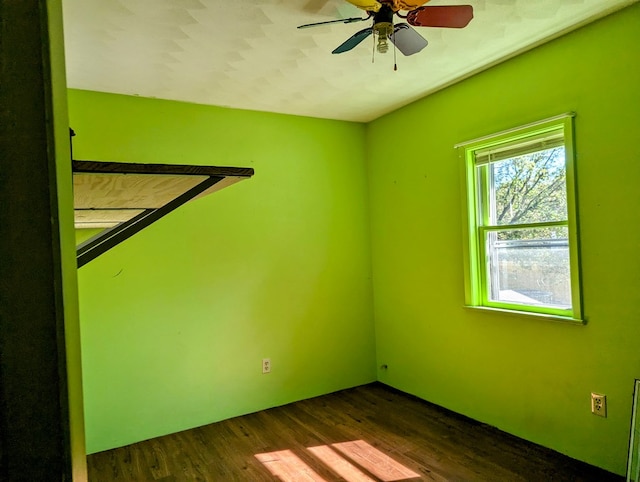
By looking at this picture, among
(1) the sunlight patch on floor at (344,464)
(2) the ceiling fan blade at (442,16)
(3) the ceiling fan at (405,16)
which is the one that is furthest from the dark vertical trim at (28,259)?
(1) the sunlight patch on floor at (344,464)

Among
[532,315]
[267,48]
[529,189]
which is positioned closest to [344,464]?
[532,315]

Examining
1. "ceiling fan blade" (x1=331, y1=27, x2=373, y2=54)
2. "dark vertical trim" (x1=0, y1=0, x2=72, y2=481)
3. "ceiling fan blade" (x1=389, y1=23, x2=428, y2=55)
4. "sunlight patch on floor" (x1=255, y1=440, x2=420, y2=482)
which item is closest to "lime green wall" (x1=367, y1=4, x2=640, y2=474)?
"sunlight patch on floor" (x1=255, y1=440, x2=420, y2=482)

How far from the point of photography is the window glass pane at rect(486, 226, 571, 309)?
2.60 meters

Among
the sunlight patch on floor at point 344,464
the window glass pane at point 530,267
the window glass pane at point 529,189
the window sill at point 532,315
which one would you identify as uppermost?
the window glass pane at point 529,189

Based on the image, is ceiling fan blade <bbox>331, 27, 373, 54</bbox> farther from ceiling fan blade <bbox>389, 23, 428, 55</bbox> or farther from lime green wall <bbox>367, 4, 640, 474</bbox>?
lime green wall <bbox>367, 4, 640, 474</bbox>

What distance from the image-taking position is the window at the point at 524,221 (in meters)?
2.55

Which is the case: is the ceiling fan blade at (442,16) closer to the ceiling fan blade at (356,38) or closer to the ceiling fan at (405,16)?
the ceiling fan at (405,16)

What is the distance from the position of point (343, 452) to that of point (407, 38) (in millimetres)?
2567

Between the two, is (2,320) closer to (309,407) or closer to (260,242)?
(260,242)

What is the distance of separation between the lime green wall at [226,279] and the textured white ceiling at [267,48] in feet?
1.12

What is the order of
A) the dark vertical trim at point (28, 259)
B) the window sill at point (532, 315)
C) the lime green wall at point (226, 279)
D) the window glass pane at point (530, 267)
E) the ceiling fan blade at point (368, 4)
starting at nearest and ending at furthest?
the dark vertical trim at point (28, 259) → the ceiling fan blade at point (368, 4) → the window sill at point (532, 315) → the window glass pane at point (530, 267) → the lime green wall at point (226, 279)

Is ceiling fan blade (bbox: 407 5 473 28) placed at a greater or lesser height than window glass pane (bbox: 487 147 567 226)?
greater

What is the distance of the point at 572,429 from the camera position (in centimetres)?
251

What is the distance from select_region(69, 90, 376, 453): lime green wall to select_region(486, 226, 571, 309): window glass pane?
140 centimetres
